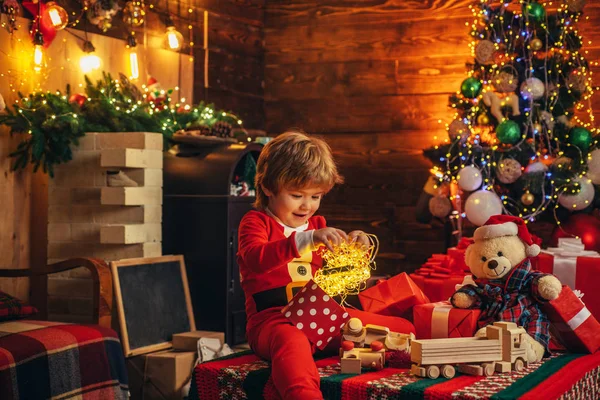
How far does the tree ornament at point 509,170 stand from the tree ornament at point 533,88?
15.0 inches

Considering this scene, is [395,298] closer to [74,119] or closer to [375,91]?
[74,119]

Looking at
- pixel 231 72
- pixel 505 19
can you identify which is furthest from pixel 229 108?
pixel 505 19

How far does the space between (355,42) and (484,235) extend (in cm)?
363

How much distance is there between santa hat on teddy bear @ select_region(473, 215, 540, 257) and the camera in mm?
2490

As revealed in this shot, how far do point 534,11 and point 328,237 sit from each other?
3.10 metres

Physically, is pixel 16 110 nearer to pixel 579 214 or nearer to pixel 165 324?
pixel 165 324

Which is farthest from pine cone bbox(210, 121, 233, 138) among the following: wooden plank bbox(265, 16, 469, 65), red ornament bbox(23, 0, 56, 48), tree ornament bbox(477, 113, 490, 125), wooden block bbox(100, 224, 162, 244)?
wooden plank bbox(265, 16, 469, 65)

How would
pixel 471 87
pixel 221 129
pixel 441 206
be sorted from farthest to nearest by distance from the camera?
pixel 441 206
pixel 471 87
pixel 221 129

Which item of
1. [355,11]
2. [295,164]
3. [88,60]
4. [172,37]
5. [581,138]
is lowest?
[295,164]

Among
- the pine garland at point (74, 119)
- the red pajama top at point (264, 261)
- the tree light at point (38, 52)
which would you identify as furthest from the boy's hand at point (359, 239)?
the tree light at point (38, 52)

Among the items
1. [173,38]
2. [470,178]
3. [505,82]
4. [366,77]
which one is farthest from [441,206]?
[173,38]

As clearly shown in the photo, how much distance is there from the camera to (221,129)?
14.4ft

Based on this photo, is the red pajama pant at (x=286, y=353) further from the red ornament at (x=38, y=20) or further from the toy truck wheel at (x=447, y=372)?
the red ornament at (x=38, y=20)

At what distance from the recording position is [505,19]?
489 centimetres
